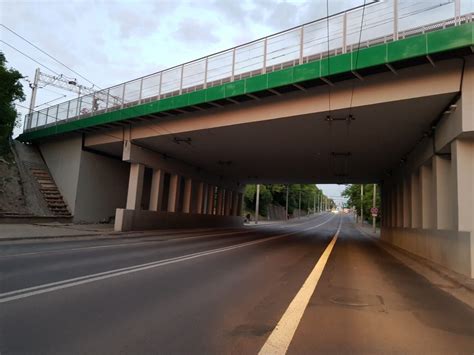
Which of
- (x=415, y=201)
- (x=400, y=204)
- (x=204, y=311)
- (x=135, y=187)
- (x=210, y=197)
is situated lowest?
(x=204, y=311)

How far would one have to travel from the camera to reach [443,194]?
1403 cm

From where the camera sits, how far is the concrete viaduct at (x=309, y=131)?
40.5ft

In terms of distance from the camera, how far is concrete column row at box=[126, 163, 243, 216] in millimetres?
27109

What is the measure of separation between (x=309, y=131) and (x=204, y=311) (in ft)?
47.9

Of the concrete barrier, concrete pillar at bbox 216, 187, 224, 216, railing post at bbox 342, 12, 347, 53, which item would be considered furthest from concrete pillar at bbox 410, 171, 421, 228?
concrete pillar at bbox 216, 187, 224, 216

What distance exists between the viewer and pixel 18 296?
627 cm

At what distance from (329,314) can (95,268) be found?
592 cm

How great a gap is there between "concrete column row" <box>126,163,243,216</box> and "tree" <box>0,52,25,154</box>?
8407 millimetres

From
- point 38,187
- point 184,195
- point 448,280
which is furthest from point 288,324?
point 184,195

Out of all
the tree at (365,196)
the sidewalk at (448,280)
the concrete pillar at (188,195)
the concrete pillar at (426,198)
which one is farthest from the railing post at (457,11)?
the tree at (365,196)

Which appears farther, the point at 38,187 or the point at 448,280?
the point at 38,187

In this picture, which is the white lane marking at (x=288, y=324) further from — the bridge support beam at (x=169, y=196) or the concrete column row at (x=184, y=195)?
→ the concrete column row at (x=184, y=195)

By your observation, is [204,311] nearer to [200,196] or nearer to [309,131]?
[309,131]

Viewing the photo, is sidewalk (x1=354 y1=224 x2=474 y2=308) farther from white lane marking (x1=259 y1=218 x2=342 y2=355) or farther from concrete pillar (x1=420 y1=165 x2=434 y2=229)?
white lane marking (x1=259 y1=218 x2=342 y2=355)
